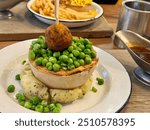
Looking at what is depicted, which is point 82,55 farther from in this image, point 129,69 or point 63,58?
point 129,69

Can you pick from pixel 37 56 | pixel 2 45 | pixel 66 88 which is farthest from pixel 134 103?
pixel 2 45

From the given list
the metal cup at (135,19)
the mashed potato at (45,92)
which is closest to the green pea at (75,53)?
the mashed potato at (45,92)

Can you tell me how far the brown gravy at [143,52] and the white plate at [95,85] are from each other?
0.26 ft

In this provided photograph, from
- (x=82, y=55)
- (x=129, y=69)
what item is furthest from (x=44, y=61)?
(x=129, y=69)

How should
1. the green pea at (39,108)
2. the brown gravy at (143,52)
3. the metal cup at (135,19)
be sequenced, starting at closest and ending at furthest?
the green pea at (39,108) < the brown gravy at (143,52) < the metal cup at (135,19)

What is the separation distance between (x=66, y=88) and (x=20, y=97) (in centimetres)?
15

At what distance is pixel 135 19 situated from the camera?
1.25 m

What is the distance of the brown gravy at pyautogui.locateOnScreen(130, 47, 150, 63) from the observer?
103 cm

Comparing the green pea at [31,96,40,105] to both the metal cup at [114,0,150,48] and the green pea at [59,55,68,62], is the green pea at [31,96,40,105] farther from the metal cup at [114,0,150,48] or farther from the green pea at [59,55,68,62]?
the metal cup at [114,0,150,48]

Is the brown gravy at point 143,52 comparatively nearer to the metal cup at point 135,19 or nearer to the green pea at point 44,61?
the metal cup at point 135,19

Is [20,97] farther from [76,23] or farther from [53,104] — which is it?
[76,23]

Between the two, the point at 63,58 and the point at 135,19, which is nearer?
the point at 63,58

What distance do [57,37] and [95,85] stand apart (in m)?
0.27

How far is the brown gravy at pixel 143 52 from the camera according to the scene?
3.36ft
